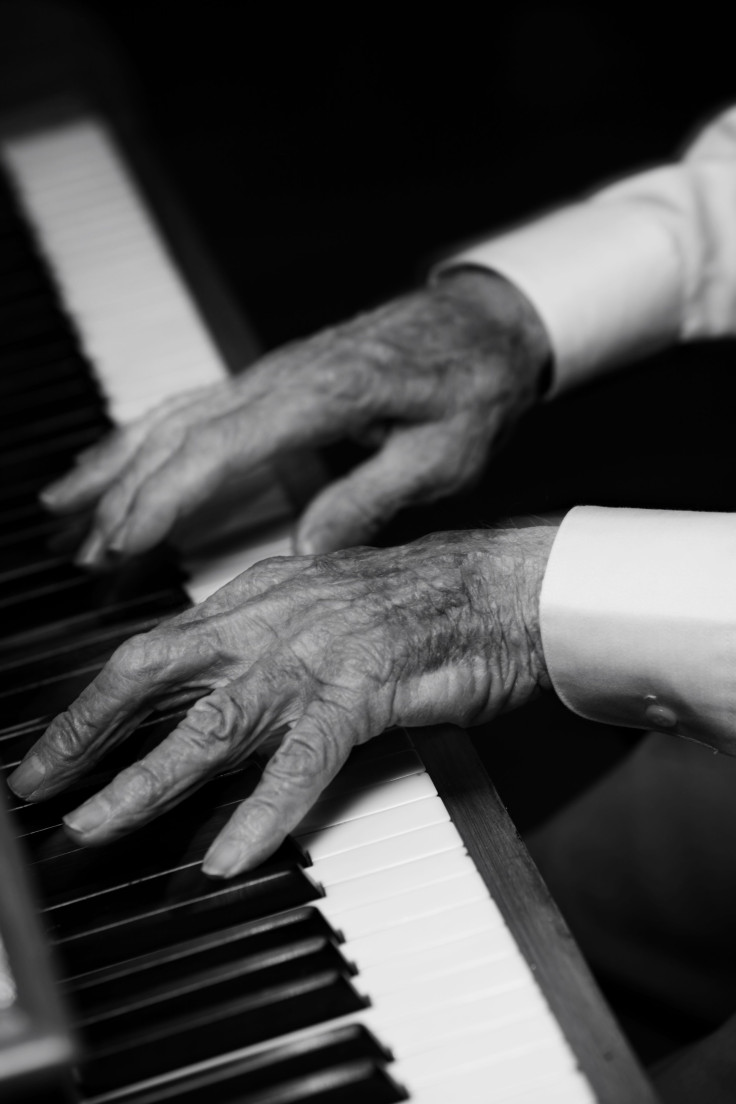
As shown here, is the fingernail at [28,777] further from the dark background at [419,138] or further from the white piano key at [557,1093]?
the dark background at [419,138]

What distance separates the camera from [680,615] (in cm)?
93

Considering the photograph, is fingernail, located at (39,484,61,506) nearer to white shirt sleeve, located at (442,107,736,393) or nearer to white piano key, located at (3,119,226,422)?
white piano key, located at (3,119,226,422)

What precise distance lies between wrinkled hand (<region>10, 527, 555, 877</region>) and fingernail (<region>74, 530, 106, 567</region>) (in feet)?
0.66

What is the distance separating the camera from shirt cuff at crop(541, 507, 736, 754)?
3.05ft

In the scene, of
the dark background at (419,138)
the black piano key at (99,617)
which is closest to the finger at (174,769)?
the black piano key at (99,617)

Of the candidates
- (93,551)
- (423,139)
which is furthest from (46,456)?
(423,139)

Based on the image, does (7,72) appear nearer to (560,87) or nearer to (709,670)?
(709,670)

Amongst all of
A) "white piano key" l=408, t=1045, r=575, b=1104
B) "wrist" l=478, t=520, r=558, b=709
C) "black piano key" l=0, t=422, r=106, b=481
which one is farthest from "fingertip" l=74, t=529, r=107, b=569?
"white piano key" l=408, t=1045, r=575, b=1104

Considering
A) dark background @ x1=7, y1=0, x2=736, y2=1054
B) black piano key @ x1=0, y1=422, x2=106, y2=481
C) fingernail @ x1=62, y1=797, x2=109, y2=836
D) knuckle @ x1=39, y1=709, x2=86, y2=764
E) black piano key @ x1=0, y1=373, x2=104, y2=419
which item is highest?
black piano key @ x1=0, y1=373, x2=104, y2=419

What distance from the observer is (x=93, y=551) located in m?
1.12

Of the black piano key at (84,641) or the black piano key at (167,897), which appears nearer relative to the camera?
the black piano key at (167,897)

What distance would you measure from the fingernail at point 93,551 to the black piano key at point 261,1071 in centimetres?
48

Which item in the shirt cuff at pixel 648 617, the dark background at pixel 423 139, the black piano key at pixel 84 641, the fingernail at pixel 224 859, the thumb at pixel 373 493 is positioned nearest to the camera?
the fingernail at pixel 224 859

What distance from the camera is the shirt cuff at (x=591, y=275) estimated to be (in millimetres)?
1433
